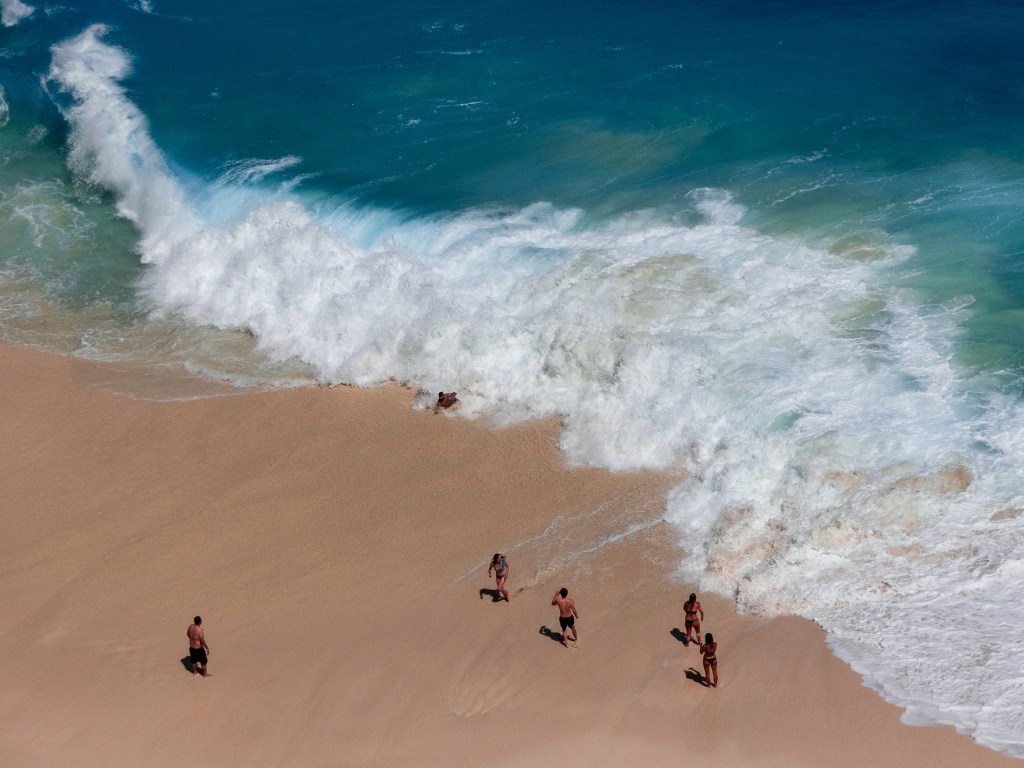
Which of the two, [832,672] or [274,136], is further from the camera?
[274,136]

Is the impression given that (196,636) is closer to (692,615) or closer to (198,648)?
(198,648)

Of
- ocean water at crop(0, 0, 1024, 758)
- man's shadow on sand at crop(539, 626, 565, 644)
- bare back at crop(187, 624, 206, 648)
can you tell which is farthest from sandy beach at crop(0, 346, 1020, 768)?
ocean water at crop(0, 0, 1024, 758)

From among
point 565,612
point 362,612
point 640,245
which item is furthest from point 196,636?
point 640,245

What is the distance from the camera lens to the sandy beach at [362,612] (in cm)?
1293

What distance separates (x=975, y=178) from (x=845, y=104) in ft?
15.5

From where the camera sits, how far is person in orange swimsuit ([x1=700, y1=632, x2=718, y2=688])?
13008mm

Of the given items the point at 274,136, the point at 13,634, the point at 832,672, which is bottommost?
the point at 832,672

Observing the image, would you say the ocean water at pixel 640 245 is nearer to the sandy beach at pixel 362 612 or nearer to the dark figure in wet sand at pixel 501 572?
the sandy beach at pixel 362 612

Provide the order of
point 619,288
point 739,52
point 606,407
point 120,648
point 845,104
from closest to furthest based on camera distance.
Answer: point 120,648 → point 606,407 → point 619,288 → point 845,104 → point 739,52

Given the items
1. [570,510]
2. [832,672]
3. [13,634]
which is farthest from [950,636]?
[13,634]

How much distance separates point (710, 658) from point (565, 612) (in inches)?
78.8

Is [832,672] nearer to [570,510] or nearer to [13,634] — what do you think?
[570,510]

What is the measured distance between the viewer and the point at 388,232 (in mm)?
23703

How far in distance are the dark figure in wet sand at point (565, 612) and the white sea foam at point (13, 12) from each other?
32.7 meters
